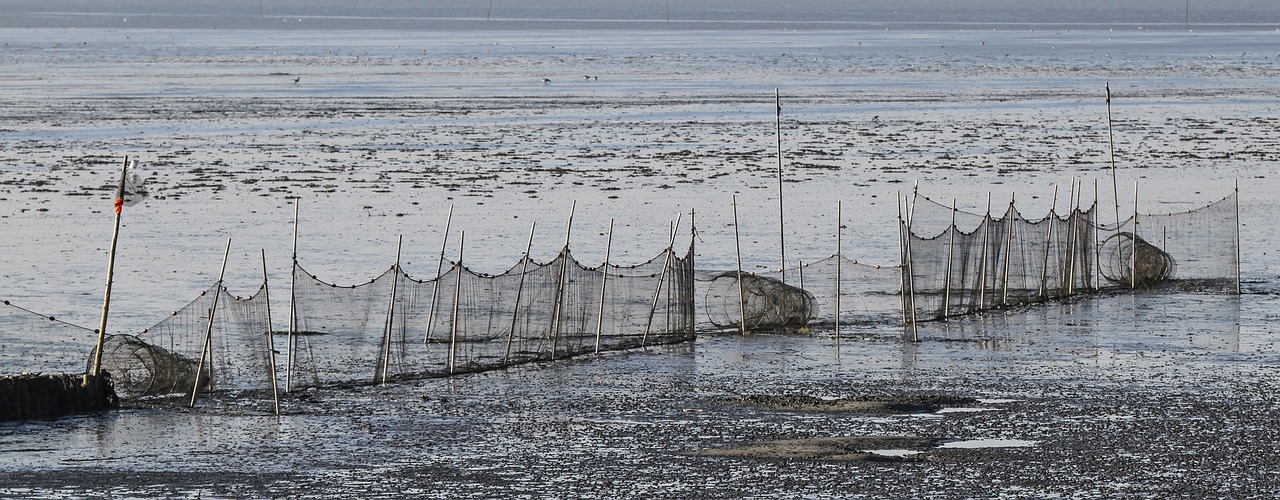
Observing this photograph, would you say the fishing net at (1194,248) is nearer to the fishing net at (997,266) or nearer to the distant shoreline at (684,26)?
the fishing net at (997,266)

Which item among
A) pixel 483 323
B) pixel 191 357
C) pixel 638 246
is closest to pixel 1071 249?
pixel 638 246

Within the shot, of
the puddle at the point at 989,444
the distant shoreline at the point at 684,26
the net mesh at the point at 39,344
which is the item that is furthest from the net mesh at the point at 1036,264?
the distant shoreline at the point at 684,26

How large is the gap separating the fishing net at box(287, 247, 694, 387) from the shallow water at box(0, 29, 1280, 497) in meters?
0.54

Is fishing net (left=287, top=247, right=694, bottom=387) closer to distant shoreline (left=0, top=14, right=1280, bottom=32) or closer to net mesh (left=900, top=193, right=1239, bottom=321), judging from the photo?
net mesh (left=900, top=193, right=1239, bottom=321)

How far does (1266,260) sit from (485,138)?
28.7 metres

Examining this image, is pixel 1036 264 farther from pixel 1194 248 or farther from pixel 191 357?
pixel 191 357

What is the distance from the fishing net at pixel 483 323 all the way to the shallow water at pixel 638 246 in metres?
0.54

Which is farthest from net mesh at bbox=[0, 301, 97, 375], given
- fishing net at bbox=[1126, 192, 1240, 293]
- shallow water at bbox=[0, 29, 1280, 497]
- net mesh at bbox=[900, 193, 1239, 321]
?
fishing net at bbox=[1126, 192, 1240, 293]

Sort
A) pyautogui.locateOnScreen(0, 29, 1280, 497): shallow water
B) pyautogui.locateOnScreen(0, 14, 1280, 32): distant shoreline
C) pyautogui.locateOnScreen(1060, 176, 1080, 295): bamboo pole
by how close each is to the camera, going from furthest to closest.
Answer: pyautogui.locateOnScreen(0, 14, 1280, 32): distant shoreline
pyautogui.locateOnScreen(1060, 176, 1080, 295): bamboo pole
pyautogui.locateOnScreen(0, 29, 1280, 497): shallow water

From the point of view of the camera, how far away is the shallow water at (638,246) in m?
15.7

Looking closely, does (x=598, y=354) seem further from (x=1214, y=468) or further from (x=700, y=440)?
(x=1214, y=468)

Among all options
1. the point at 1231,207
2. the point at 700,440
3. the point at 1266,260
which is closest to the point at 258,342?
the point at 700,440

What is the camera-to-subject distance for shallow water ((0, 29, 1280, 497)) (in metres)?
15.7

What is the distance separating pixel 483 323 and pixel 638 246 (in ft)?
30.4
